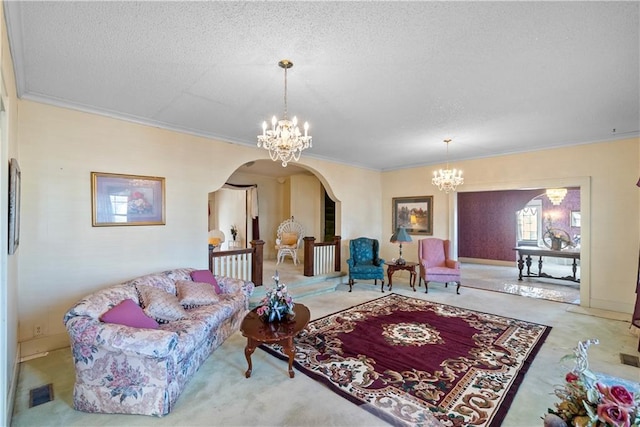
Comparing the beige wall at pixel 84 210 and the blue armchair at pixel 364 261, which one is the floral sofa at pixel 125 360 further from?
the blue armchair at pixel 364 261

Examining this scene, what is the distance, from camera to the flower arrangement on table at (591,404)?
975mm

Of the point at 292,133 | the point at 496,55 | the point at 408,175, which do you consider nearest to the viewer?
the point at 496,55

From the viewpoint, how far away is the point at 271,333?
2525 mm

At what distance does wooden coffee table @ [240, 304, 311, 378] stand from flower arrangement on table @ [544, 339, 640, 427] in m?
1.86

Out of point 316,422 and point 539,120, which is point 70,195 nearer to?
point 316,422

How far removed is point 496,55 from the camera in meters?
2.27

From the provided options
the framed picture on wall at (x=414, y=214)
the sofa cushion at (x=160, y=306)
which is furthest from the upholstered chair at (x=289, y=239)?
the sofa cushion at (x=160, y=306)

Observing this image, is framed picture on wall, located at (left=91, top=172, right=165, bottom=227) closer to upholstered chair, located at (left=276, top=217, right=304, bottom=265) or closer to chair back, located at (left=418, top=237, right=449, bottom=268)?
upholstered chair, located at (left=276, top=217, right=304, bottom=265)

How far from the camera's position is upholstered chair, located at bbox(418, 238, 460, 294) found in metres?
5.59

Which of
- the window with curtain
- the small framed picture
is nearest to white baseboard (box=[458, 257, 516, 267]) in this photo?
the window with curtain

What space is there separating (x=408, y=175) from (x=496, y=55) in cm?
485

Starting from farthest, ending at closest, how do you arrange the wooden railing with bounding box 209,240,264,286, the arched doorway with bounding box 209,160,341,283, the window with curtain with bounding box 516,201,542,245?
1. the window with curtain with bounding box 516,201,542,245
2. the arched doorway with bounding box 209,160,341,283
3. the wooden railing with bounding box 209,240,264,286

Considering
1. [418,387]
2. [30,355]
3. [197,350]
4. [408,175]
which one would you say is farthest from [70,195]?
[408,175]

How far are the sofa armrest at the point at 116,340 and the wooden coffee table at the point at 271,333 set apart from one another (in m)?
0.67
